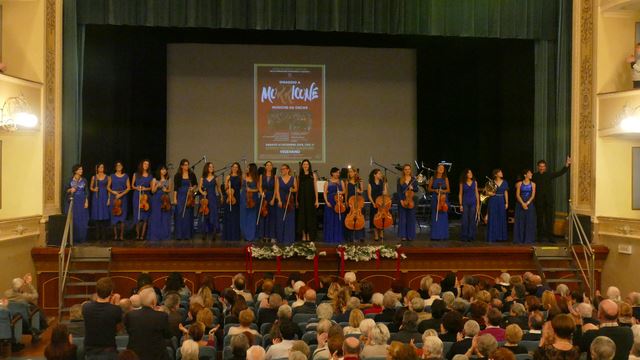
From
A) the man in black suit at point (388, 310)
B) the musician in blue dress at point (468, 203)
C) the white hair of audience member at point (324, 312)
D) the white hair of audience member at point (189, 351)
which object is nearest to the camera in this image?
the white hair of audience member at point (189, 351)

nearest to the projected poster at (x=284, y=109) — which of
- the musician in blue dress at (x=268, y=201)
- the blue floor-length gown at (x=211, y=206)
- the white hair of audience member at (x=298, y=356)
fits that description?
the blue floor-length gown at (x=211, y=206)

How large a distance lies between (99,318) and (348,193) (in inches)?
300

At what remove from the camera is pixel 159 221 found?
13.5 m

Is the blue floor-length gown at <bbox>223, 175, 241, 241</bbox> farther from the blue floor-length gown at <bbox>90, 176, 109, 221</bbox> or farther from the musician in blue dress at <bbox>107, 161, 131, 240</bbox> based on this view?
the blue floor-length gown at <bbox>90, 176, 109, 221</bbox>

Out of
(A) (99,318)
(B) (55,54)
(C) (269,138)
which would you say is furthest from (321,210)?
(A) (99,318)

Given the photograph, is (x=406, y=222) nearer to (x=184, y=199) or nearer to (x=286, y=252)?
(x=286, y=252)

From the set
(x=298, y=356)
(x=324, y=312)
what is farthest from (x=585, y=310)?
(x=298, y=356)

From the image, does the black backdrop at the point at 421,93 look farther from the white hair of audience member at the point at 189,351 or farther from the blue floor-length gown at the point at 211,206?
the white hair of audience member at the point at 189,351

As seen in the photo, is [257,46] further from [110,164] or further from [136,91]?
[110,164]

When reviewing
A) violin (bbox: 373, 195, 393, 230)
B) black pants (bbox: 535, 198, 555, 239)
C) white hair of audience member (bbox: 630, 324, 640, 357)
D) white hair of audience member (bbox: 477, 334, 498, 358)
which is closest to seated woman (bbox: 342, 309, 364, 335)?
white hair of audience member (bbox: 477, 334, 498, 358)

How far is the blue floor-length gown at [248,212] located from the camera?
1337 centimetres

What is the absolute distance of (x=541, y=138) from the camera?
585 inches

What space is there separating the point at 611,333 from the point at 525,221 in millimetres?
8003

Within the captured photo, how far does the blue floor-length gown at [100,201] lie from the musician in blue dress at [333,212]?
3824mm
